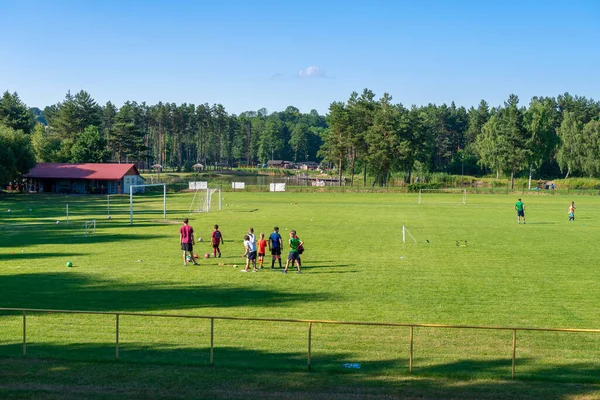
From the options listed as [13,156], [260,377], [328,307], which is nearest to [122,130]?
[13,156]

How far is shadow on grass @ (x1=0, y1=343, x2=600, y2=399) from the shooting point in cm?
1165

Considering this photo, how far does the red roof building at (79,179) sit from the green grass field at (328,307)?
162ft

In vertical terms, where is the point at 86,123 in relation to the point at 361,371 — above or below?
above

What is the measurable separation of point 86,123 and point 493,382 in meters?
125

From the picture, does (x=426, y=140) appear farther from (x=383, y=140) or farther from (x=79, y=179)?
(x=79, y=179)

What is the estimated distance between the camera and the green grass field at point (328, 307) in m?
12.7

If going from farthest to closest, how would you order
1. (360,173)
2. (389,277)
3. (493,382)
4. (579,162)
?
1. (360,173)
2. (579,162)
3. (389,277)
4. (493,382)

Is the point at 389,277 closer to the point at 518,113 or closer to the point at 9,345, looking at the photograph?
the point at 9,345

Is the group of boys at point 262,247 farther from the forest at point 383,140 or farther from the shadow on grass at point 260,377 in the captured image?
the forest at point 383,140

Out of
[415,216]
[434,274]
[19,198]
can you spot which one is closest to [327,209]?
[415,216]

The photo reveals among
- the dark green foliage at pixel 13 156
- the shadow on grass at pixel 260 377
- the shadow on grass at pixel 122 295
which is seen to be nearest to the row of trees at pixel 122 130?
the dark green foliage at pixel 13 156

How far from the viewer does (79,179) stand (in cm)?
8794

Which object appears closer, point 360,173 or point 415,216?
point 415,216

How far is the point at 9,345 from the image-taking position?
14609 millimetres
